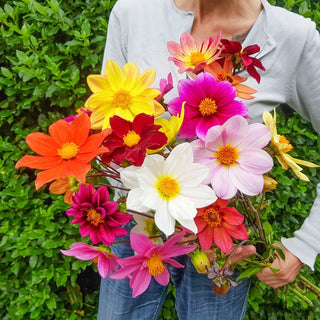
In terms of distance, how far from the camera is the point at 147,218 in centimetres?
51

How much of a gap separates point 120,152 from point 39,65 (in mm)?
936

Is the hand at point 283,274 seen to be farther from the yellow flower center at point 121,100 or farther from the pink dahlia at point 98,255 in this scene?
the yellow flower center at point 121,100

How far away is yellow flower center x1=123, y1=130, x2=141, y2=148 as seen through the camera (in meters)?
0.39

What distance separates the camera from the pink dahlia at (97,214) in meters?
0.41

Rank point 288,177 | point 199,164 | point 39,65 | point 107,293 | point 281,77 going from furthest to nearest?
point 288,177 → point 39,65 → point 107,293 → point 281,77 → point 199,164

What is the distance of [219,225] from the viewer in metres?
0.45

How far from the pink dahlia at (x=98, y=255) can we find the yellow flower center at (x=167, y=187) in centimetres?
15

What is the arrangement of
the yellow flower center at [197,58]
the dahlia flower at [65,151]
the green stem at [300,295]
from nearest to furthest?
1. the dahlia flower at [65,151]
2. the yellow flower center at [197,58]
3. the green stem at [300,295]

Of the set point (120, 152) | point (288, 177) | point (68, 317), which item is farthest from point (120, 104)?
point (68, 317)

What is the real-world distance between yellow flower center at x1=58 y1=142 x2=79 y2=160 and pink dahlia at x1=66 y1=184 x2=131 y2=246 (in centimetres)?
5

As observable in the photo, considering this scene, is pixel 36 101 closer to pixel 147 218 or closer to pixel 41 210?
pixel 41 210

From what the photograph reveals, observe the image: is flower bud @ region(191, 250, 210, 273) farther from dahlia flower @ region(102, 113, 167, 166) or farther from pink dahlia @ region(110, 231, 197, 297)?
dahlia flower @ region(102, 113, 167, 166)

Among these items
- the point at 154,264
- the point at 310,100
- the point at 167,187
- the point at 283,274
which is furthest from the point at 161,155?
the point at 310,100

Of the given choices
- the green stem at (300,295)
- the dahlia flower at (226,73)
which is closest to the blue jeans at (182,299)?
the green stem at (300,295)
